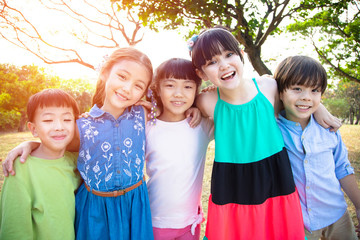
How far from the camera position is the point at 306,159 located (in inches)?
62.7

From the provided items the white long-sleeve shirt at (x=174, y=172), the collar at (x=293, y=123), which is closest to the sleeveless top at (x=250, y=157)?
the collar at (x=293, y=123)

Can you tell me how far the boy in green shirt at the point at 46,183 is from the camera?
134 centimetres

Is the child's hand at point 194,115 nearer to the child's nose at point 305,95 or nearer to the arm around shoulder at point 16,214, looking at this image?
the child's nose at point 305,95

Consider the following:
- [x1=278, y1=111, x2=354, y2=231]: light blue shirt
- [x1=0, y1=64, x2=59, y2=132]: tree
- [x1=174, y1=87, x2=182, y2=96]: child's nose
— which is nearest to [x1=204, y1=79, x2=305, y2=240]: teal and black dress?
[x1=278, y1=111, x2=354, y2=231]: light blue shirt

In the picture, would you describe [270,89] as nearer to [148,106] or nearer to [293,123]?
[293,123]

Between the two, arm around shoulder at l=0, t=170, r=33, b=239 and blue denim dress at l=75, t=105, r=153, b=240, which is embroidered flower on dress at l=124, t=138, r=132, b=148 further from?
arm around shoulder at l=0, t=170, r=33, b=239

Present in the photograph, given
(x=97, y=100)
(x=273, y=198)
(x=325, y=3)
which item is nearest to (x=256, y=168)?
(x=273, y=198)

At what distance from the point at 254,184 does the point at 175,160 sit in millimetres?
572

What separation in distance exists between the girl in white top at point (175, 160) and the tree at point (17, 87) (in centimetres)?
1220

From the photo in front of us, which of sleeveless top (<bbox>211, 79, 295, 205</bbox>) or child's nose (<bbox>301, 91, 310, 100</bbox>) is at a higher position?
child's nose (<bbox>301, 91, 310, 100</bbox>)

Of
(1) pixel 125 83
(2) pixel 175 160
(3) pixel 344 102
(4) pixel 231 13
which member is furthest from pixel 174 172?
(3) pixel 344 102

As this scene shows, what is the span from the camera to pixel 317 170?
160 centimetres

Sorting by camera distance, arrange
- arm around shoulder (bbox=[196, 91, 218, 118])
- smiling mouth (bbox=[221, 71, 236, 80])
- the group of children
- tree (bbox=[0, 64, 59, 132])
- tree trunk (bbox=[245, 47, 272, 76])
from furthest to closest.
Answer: tree (bbox=[0, 64, 59, 132]) → tree trunk (bbox=[245, 47, 272, 76]) → arm around shoulder (bbox=[196, 91, 218, 118]) → smiling mouth (bbox=[221, 71, 236, 80]) → the group of children

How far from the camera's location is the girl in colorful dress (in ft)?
4.99
